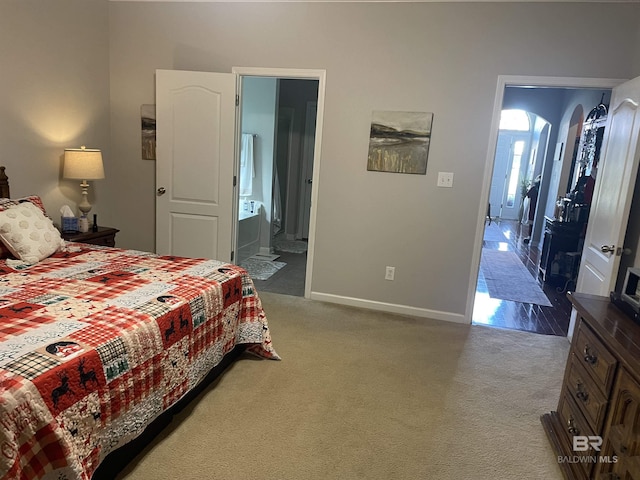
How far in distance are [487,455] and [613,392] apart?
2.25ft

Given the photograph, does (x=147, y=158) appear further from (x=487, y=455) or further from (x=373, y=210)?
(x=487, y=455)

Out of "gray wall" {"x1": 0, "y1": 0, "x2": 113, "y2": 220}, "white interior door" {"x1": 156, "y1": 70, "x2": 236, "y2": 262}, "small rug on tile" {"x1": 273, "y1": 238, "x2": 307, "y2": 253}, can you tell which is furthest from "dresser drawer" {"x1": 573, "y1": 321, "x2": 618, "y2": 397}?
"small rug on tile" {"x1": 273, "y1": 238, "x2": 307, "y2": 253}

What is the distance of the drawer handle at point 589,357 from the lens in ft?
5.97

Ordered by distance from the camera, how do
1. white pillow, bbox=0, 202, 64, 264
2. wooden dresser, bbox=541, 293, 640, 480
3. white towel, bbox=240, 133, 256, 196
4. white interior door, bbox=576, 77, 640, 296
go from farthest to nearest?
white towel, bbox=240, 133, 256, 196
white interior door, bbox=576, 77, 640, 296
white pillow, bbox=0, 202, 64, 264
wooden dresser, bbox=541, 293, 640, 480

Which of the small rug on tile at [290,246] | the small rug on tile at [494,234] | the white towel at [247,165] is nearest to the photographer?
the white towel at [247,165]

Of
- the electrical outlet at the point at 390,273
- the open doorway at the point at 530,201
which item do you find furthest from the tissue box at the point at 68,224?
the open doorway at the point at 530,201

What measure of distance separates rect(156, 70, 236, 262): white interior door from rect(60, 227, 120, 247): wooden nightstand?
53 cm

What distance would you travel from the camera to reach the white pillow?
253cm

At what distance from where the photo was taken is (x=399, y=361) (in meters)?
2.96

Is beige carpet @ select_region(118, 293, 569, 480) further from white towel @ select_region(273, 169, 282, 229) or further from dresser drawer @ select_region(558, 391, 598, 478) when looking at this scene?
white towel @ select_region(273, 169, 282, 229)

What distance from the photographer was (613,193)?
2.88m

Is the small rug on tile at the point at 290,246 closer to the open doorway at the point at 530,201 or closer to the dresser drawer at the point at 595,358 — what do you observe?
the open doorway at the point at 530,201

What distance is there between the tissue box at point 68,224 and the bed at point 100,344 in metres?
0.73

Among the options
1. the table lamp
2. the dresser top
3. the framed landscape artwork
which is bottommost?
the dresser top
